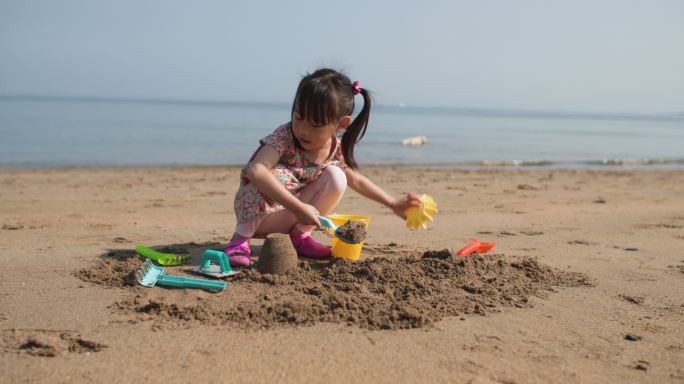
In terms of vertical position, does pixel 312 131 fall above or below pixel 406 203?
above

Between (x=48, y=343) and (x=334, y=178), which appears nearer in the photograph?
(x=48, y=343)

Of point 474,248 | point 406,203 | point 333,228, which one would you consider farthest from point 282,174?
point 474,248

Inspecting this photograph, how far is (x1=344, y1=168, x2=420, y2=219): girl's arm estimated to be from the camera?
127 inches

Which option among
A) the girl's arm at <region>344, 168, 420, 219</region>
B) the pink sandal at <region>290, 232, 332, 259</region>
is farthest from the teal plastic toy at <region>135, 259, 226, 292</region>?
the girl's arm at <region>344, 168, 420, 219</region>

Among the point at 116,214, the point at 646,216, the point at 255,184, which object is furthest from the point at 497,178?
the point at 255,184

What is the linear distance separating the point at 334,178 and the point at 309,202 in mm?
247

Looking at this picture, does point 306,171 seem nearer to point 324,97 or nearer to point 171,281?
point 324,97

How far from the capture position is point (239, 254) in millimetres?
3107

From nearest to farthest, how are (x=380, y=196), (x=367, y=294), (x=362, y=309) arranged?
(x=362, y=309)
(x=367, y=294)
(x=380, y=196)

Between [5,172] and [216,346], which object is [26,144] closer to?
[5,172]

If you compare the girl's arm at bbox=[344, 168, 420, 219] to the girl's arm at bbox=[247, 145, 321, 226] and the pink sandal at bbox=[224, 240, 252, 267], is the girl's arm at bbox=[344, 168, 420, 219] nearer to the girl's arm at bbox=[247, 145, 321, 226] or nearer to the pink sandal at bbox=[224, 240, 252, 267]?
the girl's arm at bbox=[247, 145, 321, 226]

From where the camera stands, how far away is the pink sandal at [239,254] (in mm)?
3018

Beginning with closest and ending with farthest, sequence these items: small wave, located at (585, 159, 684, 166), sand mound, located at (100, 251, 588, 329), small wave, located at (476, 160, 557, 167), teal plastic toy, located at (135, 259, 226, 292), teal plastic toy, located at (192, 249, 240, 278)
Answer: sand mound, located at (100, 251, 588, 329)
teal plastic toy, located at (135, 259, 226, 292)
teal plastic toy, located at (192, 249, 240, 278)
small wave, located at (476, 160, 557, 167)
small wave, located at (585, 159, 684, 166)

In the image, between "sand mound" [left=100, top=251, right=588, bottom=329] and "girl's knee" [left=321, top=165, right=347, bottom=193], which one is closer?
"sand mound" [left=100, top=251, right=588, bottom=329]
